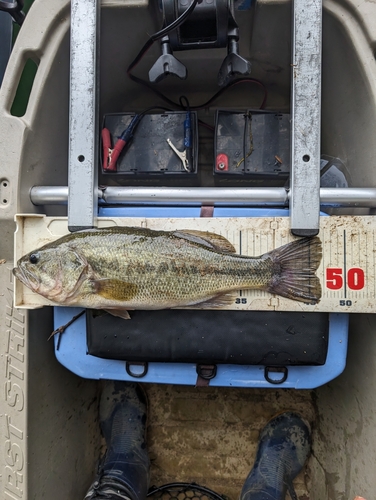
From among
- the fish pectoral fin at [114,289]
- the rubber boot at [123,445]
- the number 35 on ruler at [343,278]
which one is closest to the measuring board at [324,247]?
the number 35 on ruler at [343,278]

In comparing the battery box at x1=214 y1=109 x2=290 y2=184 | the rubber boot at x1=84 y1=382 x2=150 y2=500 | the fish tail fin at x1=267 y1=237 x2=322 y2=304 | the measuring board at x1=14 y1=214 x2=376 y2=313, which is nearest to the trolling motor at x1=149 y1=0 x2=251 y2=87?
the battery box at x1=214 y1=109 x2=290 y2=184

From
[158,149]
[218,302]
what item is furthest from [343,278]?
[158,149]

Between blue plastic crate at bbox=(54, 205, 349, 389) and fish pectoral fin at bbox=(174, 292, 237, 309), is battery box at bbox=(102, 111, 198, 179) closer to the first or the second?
blue plastic crate at bbox=(54, 205, 349, 389)

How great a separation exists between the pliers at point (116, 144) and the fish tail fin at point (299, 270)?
1003 millimetres

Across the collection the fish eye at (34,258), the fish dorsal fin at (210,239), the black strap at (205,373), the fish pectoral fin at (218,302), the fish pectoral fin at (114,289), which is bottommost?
the black strap at (205,373)

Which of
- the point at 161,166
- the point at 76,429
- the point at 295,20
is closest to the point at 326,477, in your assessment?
the point at 76,429

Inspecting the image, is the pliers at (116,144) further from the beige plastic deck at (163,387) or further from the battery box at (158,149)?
the beige plastic deck at (163,387)

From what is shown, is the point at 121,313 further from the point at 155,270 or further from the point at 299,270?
the point at 299,270

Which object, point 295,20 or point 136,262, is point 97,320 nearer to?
point 136,262

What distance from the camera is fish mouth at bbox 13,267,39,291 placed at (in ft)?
4.66

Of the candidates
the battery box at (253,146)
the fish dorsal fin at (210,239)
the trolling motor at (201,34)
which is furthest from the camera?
the battery box at (253,146)

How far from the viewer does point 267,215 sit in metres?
1.50

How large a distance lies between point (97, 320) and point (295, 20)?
4.99 ft

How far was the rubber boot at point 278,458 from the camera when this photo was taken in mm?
1880
